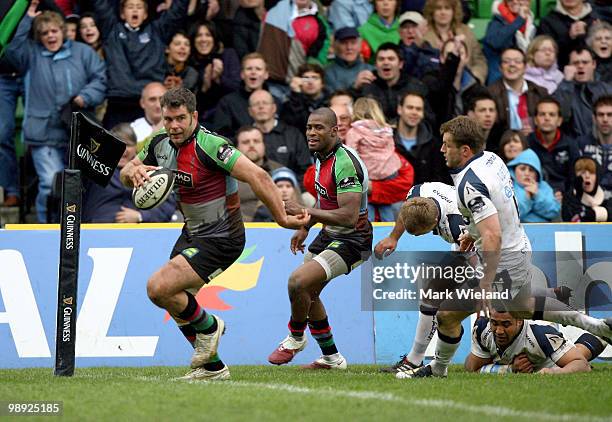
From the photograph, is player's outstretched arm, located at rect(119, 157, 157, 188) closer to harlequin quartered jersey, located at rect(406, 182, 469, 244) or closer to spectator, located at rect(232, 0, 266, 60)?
harlequin quartered jersey, located at rect(406, 182, 469, 244)

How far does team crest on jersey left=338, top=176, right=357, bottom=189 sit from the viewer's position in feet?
34.6

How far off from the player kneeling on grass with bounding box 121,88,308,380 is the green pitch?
→ 1.68 ft

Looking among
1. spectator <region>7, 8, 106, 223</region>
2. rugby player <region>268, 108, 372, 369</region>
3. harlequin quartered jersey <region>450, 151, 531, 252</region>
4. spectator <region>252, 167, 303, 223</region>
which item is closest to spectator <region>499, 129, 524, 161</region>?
spectator <region>252, 167, 303, 223</region>

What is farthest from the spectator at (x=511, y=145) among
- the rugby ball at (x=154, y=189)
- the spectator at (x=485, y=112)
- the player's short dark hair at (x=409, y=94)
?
the rugby ball at (x=154, y=189)

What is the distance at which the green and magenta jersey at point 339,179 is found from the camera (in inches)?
417

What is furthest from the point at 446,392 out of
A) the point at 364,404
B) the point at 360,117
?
the point at 360,117

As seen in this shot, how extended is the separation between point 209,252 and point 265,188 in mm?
874

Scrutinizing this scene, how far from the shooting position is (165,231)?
12516 millimetres

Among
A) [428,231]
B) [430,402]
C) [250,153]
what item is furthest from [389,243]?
[250,153]

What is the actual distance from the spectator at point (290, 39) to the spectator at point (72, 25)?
2.51m

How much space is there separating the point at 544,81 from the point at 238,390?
368 inches

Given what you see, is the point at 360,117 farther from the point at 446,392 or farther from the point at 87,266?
the point at 446,392

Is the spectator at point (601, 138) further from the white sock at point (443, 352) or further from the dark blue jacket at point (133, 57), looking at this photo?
the white sock at point (443, 352)

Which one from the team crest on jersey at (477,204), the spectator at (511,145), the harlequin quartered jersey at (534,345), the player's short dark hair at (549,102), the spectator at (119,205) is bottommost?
the harlequin quartered jersey at (534,345)
